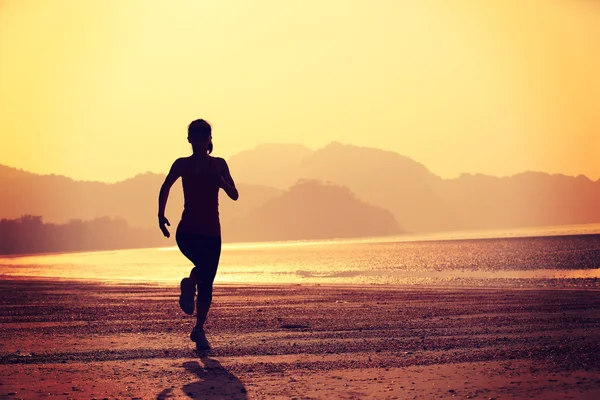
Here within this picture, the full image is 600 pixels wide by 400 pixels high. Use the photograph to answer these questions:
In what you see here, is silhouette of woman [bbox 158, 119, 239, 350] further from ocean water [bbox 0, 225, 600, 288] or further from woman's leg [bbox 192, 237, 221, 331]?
ocean water [bbox 0, 225, 600, 288]

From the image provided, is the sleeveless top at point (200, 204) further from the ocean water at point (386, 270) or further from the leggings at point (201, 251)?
the ocean water at point (386, 270)

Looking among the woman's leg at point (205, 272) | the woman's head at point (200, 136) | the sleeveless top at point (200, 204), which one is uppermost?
the woman's head at point (200, 136)

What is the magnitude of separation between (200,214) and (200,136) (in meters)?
1.01

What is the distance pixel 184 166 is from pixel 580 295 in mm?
10928

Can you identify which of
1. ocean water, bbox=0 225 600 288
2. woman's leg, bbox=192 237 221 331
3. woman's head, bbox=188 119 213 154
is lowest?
ocean water, bbox=0 225 600 288

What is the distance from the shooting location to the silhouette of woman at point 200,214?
34.3 ft

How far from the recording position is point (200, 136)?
10805 millimetres

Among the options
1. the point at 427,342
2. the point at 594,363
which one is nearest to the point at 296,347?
the point at 427,342

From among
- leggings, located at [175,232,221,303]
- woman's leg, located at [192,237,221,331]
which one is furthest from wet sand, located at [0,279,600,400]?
leggings, located at [175,232,221,303]

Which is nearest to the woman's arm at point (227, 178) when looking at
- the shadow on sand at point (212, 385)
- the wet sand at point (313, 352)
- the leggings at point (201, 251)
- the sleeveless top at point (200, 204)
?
the sleeveless top at point (200, 204)

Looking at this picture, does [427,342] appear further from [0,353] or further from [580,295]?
[580,295]

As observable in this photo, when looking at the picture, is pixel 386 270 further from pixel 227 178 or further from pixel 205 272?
pixel 205 272

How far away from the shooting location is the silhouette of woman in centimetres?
1045

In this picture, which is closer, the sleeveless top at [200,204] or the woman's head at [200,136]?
the sleeveless top at [200,204]
